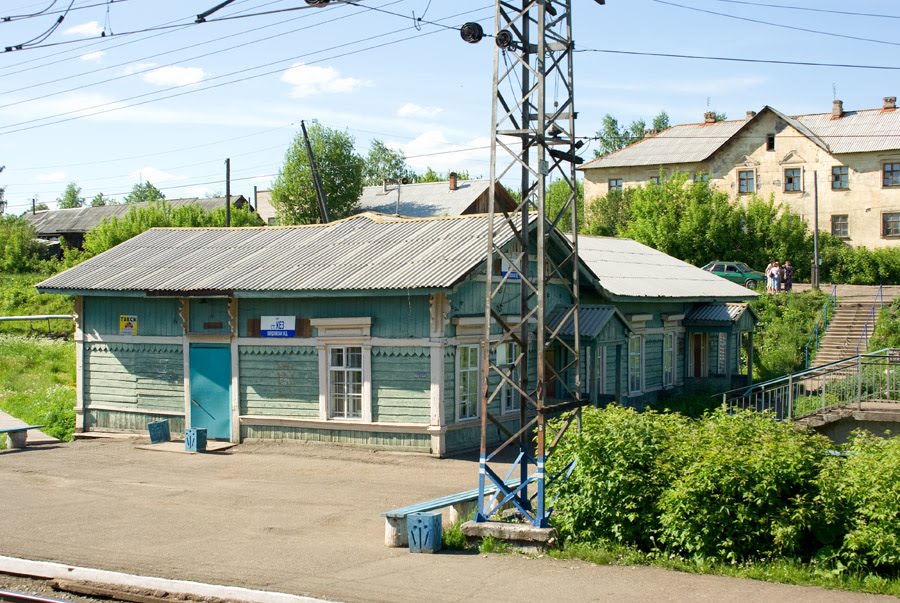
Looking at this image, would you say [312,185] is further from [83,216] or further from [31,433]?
[31,433]

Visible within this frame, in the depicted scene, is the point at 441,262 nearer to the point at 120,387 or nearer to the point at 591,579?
the point at 120,387

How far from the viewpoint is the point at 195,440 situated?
787 inches

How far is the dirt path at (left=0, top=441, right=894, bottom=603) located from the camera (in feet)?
31.6

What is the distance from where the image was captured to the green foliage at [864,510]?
9.32 meters

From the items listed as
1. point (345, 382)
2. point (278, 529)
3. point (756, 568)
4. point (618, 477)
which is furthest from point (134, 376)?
point (756, 568)

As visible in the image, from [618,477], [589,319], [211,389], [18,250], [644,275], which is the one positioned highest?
[18,250]

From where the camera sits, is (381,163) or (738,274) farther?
(381,163)

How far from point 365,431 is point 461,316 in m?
3.00

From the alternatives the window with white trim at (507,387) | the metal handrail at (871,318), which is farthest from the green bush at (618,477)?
the metal handrail at (871,318)

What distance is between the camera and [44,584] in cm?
1041

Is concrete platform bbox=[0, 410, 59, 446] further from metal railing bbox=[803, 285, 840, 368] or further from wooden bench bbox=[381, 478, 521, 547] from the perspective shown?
metal railing bbox=[803, 285, 840, 368]

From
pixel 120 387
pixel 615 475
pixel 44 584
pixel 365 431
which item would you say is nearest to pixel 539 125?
pixel 615 475

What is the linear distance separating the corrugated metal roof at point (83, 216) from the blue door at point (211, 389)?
53696 millimetres

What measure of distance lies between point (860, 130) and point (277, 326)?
43424 millimetres
